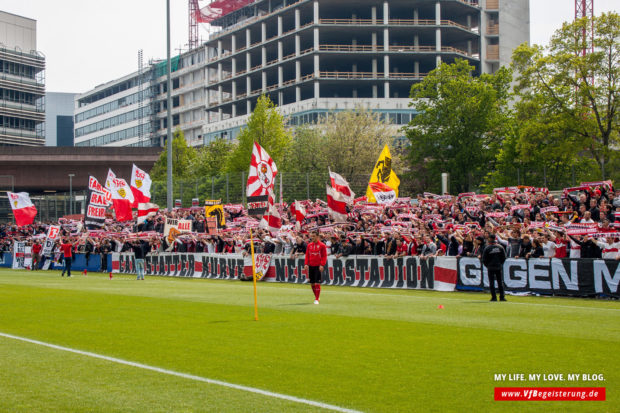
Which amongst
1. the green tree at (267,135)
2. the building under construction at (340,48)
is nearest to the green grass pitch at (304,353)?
the green tree at (267,135)

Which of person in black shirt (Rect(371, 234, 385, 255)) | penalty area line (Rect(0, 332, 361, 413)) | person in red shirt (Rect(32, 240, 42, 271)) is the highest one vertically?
person in black shirt (Rect(371, 234, 385, 255))

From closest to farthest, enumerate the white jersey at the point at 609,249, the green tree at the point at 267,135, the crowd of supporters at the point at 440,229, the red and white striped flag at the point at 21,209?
1. the white jersey at the point at 609,249
2. the crowd of supporters at the point at 440,229
3. the red and white striped flag at the point at 21,209
4. the green tree at the point at 267,135

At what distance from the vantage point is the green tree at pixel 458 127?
66.2m

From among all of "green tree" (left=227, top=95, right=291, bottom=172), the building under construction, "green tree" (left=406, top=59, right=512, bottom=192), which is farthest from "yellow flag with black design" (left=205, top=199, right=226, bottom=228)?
the building under construction

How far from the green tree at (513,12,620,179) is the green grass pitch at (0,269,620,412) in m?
32.7

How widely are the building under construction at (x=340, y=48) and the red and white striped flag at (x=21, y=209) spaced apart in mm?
45493

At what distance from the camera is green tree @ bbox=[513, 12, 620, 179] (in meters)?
49.5

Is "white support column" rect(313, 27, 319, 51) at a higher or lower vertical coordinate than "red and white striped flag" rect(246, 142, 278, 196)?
higher

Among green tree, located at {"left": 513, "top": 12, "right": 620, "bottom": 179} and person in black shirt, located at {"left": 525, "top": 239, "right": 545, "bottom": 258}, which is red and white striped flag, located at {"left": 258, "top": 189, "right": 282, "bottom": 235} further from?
green tree, located at {"left": 513, "top": 12, "right": 620, "bottom": 179}

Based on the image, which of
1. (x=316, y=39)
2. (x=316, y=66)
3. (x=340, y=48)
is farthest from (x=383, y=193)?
(x=340, y=48)

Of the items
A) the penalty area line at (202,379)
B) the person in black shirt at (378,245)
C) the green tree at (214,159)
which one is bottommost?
the penalty area line at (202,379)

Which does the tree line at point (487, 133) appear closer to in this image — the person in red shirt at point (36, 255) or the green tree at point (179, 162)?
the green tree at point (179, 162)

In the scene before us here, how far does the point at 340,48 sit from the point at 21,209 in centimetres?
6139

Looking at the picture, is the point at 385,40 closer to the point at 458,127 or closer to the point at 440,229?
the point at 458,127
